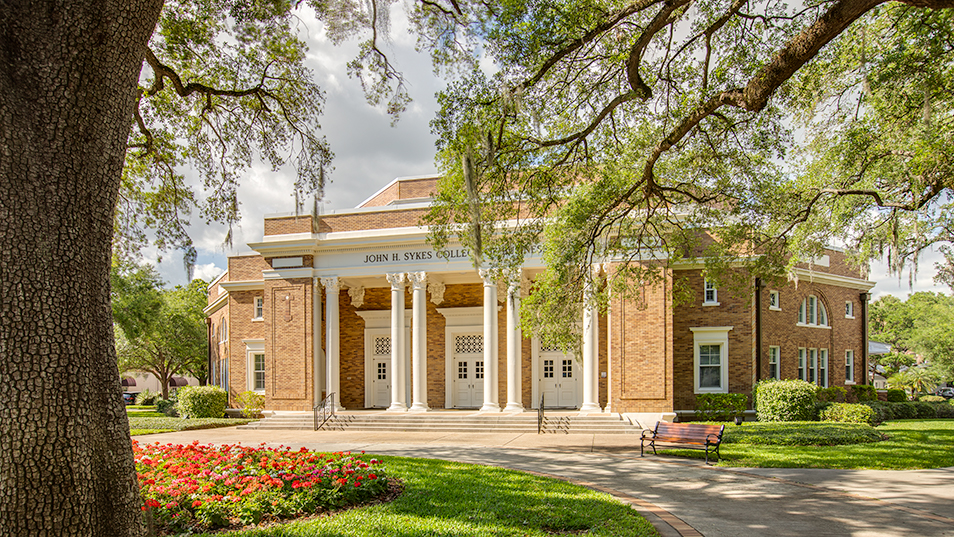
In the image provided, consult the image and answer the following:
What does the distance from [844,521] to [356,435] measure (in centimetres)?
1476

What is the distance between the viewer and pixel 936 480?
1045 centimetres

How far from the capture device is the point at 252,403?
2628 centimetres

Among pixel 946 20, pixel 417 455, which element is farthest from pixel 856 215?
pixel 417 455

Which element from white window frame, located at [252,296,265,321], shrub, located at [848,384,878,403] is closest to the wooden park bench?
shrub, located at [848,384,878,403]

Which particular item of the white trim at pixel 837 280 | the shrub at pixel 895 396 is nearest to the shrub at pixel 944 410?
the shrub at pixel 895 396

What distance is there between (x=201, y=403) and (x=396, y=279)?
10.4 m

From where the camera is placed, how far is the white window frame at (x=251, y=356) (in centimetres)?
2947

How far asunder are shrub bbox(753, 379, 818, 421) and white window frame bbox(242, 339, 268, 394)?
2145 cm

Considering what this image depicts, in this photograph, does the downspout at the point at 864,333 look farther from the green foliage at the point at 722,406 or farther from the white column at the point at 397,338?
the white column at the point at 397,338

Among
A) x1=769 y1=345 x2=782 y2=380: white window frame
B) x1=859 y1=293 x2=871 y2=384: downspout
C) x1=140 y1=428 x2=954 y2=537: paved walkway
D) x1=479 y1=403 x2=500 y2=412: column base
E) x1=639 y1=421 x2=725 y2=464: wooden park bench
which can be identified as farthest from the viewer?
x1=859 y1=293 x2=871 y2=384: downspout

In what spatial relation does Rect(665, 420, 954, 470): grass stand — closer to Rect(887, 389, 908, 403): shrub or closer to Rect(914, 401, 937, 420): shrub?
Rect(914, 401, 937, 420): shrub

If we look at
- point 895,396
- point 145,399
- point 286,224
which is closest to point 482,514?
point 286,224

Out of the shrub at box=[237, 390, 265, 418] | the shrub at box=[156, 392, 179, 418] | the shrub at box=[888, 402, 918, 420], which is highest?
the shrub at box=[237, 390, 265, 418]

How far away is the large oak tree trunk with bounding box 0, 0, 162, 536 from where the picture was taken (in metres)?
4.12
